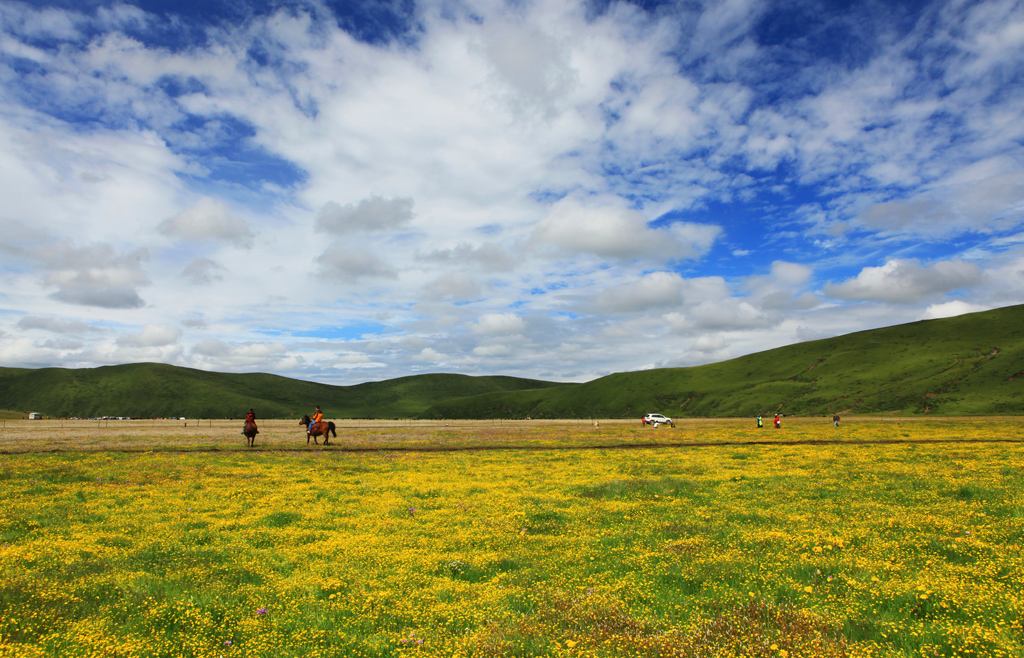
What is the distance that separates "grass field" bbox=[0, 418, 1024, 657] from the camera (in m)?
10.2

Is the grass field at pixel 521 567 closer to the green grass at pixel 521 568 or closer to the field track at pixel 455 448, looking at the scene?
the green grass at pixel 521 568

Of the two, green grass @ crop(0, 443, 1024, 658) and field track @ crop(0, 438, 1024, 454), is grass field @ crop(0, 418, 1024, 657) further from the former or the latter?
field track @ crop(0, 438, 1024, 454)

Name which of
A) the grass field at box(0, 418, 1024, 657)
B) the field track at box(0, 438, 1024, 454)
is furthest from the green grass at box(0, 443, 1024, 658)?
the field track at box(0, 438, 1024, 454)

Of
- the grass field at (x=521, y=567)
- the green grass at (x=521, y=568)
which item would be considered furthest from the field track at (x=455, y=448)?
the green grass at (x=521, y=568)

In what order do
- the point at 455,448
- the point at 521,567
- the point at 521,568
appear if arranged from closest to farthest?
the point at 521,568
the point at 521,567
the point at 455,448

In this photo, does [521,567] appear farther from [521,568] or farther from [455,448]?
[455,448]

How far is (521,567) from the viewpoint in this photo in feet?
49.3

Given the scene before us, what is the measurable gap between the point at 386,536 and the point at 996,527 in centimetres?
1959

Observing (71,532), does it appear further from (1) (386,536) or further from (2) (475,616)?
(2) (475,616)

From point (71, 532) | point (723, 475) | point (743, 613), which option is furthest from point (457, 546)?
point (723, 475)

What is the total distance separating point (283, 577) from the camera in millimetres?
14438

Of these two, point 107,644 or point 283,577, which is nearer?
point 107,644

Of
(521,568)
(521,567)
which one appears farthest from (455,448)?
(521,568)

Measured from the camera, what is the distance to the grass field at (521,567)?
10.2 m
